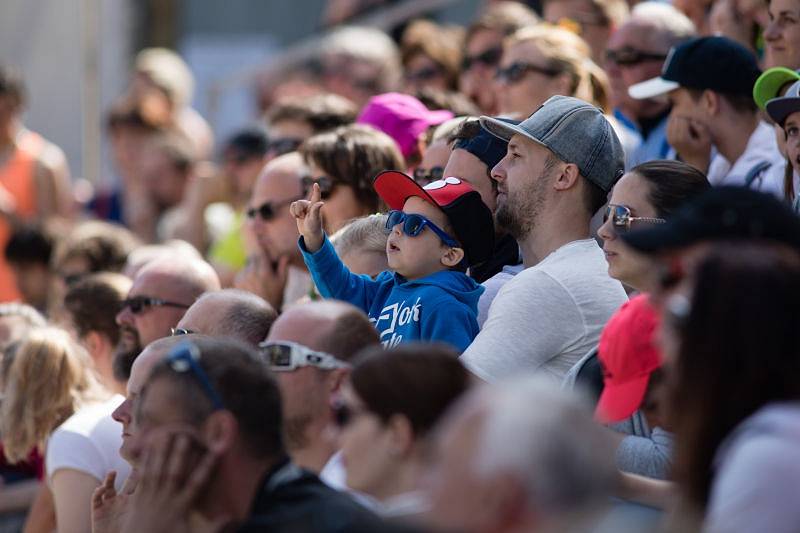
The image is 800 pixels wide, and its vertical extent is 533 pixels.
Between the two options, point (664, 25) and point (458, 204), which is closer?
point (458, 204)

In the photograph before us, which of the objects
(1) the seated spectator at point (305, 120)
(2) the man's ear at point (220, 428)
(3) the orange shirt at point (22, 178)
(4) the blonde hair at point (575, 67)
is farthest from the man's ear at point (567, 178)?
(3) the orange shirt at point (22, 178)

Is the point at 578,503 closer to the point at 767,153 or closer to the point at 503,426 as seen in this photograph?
the point at 503,426

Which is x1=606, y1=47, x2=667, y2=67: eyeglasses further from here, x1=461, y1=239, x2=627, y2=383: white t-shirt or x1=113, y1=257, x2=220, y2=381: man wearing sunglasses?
x1=461, y1=239, x2=627, y2=383: white t-shirt

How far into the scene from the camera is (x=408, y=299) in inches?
186

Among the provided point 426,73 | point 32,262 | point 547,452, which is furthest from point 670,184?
point 32,262

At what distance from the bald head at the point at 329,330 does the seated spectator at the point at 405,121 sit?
2710mm

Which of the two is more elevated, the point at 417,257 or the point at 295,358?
the point at 295,358

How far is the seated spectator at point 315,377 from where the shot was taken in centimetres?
Answer: 376

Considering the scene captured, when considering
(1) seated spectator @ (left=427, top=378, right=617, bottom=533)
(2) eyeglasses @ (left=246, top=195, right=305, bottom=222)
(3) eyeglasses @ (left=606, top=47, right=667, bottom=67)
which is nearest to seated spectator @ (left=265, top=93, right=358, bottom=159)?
(2) eyeglasses @ (left=246, top=195, right=305, bottom=222)

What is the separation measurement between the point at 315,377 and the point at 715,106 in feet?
9.70

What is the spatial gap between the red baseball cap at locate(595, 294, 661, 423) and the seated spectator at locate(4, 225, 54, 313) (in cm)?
595

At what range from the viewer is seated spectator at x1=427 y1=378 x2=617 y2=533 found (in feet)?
8.14

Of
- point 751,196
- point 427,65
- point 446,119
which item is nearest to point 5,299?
point 427,65

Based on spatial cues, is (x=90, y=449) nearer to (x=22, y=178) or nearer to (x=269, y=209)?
(x=269, y=209)
